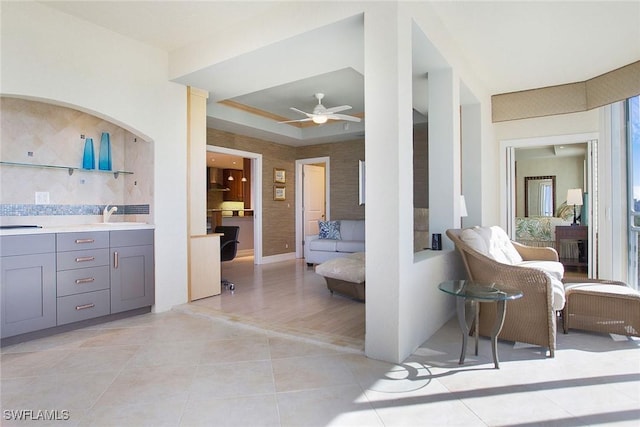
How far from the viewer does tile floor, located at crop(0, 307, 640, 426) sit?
6.01 feet

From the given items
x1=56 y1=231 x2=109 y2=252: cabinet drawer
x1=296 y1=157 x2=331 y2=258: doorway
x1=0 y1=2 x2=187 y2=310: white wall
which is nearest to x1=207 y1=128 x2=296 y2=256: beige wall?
x1=296 y1=157 x2=331 y2=258: doorway

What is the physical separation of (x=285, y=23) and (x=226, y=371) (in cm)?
271

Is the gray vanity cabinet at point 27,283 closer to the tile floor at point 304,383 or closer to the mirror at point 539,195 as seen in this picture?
the tile floor at point 304,383

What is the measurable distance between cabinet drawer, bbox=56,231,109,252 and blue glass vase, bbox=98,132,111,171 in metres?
0.85

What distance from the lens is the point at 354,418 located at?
1.81 metres

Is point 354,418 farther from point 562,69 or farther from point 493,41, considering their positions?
point 562,69

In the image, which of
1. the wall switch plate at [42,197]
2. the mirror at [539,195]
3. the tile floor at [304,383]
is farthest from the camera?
the mirror at [539,195]

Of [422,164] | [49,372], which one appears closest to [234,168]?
[422,164]

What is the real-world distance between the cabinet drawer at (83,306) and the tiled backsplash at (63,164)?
88 centimetres

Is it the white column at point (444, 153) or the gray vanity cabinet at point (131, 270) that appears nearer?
the gray vanity cabinet at point (131, 270)

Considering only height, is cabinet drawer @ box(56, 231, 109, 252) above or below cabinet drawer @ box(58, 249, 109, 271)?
above

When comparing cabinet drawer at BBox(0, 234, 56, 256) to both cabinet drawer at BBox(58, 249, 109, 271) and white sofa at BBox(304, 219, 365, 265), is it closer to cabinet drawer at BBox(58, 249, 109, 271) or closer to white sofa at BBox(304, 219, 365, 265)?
cabinet drawer at BBox(58, 249, 109, 271)

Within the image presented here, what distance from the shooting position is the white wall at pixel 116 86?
2.91 metres

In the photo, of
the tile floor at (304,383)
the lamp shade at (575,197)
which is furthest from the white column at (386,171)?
the lamp shade at (575,197)
